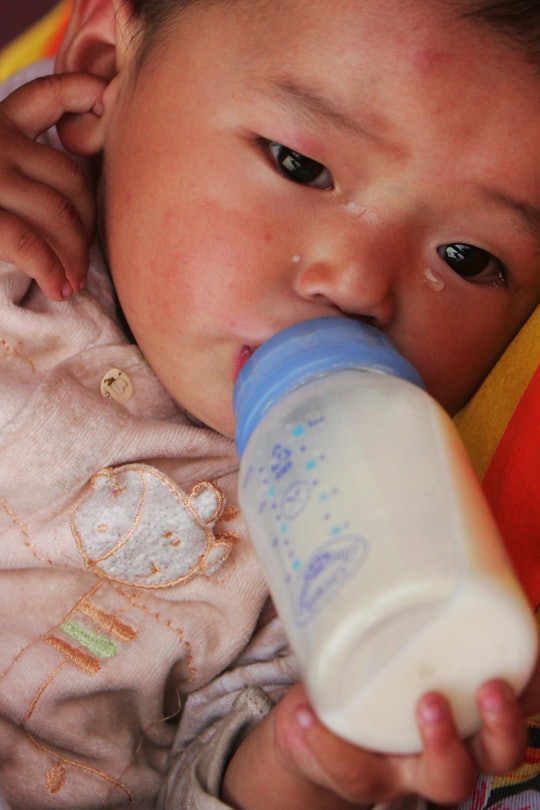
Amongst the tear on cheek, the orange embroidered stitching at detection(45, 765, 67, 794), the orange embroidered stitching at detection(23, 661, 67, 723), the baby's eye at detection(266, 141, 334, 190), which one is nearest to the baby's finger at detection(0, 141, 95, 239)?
the baby's eye at detection(266, 141, 334, 190)

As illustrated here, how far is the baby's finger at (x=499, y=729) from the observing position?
60cm

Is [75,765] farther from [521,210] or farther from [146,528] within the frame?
[521,210]

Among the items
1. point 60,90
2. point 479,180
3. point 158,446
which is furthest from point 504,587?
point 60,90

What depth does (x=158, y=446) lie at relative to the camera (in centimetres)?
110

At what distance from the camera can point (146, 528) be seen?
1.07 meters

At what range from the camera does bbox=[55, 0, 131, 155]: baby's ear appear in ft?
3.74

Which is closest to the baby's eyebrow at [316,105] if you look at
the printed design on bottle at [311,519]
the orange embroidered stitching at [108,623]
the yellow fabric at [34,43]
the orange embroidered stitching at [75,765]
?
the printed design on bottle at [311,519]

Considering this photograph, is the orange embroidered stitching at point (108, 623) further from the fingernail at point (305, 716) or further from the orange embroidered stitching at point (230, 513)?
the fingernail at point (305, 716)

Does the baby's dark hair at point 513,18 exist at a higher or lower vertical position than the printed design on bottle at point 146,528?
higher

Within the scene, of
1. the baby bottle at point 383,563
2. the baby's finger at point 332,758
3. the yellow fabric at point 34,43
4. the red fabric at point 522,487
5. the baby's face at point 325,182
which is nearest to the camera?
the baby bottle at point 383,563

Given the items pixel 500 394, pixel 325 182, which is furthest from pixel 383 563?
pixel 500 394

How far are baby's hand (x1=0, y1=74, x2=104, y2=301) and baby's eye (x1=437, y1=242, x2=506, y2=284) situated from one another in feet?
1.44

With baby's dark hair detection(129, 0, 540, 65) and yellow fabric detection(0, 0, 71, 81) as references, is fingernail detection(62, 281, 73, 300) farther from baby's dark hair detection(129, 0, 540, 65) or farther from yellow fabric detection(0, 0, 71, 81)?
yellow fabric detection(0, 0, 71, 81)

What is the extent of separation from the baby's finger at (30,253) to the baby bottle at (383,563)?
454 millimetres
